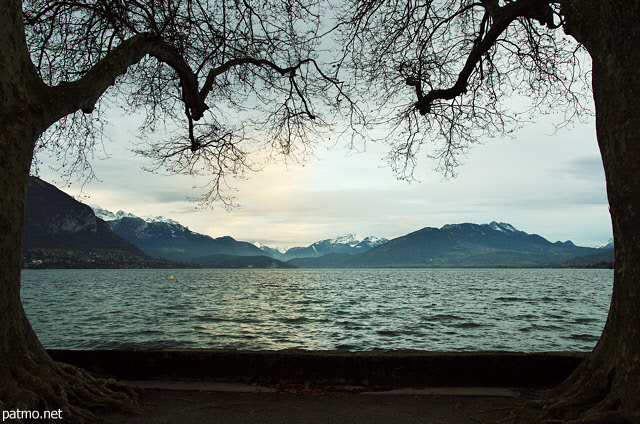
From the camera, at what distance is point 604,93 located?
149 inches

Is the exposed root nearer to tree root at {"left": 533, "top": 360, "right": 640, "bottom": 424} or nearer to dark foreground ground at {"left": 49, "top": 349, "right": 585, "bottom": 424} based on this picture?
tree root at {"left": 533, "top": 360, "right": 640, "bottom": 424}

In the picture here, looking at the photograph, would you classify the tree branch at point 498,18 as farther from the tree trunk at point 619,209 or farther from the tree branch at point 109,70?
the tree branch at point 109,70

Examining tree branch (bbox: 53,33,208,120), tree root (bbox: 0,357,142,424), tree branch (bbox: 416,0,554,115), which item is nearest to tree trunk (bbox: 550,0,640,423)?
tree branch (bbox: 416,0,554,115)

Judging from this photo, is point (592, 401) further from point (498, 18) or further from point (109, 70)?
point (109, 70)

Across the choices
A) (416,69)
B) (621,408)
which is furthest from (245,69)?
(621,408)

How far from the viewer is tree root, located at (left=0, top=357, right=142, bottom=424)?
342cm

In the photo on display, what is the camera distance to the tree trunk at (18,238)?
11.8 feet

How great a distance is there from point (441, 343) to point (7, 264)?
49.4ft

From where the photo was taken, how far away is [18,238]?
3.86 meters

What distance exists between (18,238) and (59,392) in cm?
160

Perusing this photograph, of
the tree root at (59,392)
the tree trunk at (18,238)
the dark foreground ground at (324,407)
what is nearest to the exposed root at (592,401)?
the dark foreground ground at (324,407)

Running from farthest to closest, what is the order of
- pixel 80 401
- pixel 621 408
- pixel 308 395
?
pixel 308 395
pixel 80 401
pixel 621 408

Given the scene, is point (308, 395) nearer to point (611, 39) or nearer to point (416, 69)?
point (611, 39)

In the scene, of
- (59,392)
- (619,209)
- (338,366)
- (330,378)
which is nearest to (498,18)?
(619,209)
